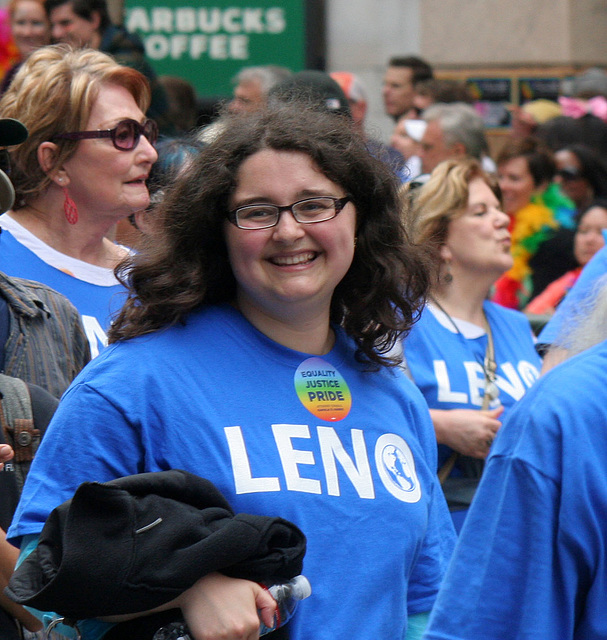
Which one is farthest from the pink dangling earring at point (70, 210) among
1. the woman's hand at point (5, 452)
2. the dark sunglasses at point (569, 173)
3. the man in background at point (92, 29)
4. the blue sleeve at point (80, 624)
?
the dark sunglasses at point (569, 173)

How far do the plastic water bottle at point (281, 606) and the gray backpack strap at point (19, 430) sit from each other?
0.66m

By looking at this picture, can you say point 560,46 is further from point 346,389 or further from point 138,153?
point 346,389

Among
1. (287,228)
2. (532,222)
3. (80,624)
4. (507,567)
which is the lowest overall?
(532,222)

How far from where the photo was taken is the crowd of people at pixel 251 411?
1.74 metres

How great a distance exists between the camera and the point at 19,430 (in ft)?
8.10

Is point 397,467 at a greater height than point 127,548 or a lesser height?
lesser

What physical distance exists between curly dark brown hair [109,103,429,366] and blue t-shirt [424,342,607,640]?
0.84 metres

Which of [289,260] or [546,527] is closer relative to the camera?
[546,527]

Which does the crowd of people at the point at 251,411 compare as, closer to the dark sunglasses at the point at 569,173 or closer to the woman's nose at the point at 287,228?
the woman's nose at the point at 287,228

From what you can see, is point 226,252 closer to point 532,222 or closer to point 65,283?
point 65,283

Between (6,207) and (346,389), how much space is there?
0.96 metres

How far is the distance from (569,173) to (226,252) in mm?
5367

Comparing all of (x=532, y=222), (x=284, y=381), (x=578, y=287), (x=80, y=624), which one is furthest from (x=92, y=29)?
(x=80, y=624)

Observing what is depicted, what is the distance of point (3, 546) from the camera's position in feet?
7.68
